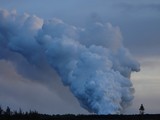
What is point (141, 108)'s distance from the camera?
128375 mm

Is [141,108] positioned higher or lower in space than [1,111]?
lower
